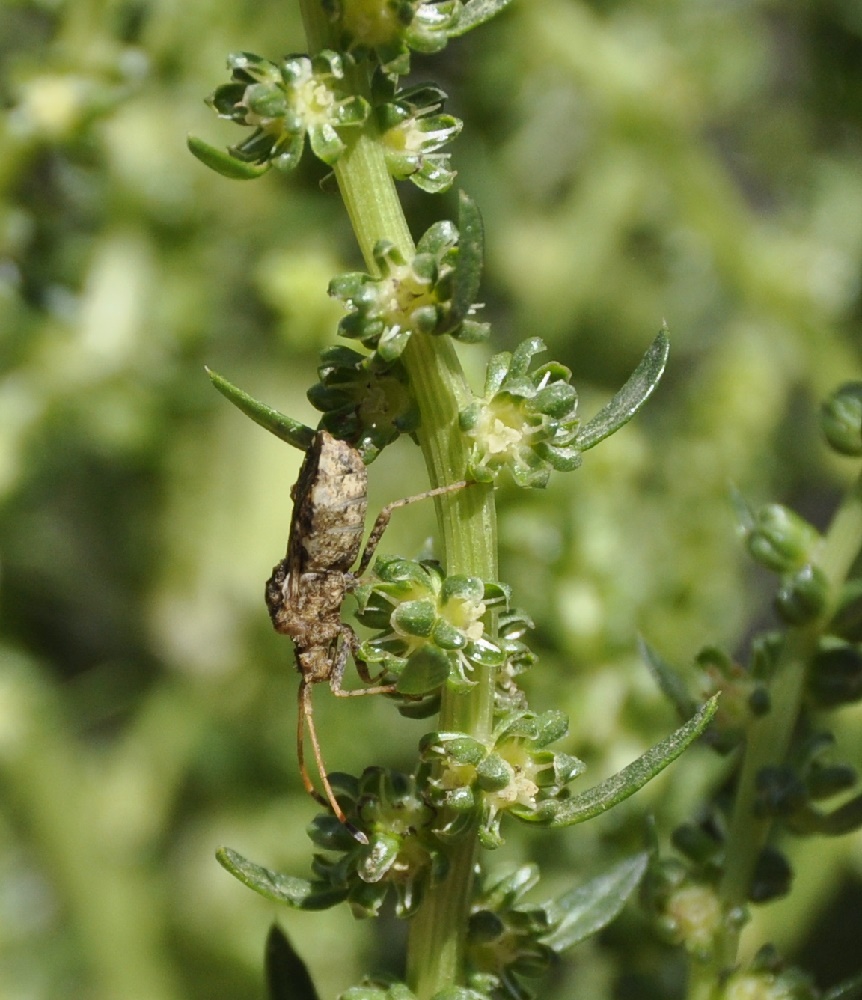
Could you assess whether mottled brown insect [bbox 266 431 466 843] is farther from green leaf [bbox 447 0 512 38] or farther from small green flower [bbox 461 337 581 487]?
green leaf [bbox 447 0 512 38]

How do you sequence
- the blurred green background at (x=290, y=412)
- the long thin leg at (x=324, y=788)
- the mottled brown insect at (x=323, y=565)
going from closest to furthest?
the long thin leg at (x=324, y=788), the mottled brown insect at (x=323, y=565), the blurred green background at (x=290, y=412)

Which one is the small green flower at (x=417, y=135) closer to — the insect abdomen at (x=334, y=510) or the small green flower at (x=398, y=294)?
the small green flower at (x=398, y=294)

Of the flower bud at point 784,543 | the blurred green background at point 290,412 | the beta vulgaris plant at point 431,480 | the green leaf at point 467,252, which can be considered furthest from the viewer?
the blurred green background at point 290,412

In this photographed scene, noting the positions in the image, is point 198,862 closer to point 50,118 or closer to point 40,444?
point 40,444

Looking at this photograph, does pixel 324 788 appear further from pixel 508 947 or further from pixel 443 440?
pixel 443 440

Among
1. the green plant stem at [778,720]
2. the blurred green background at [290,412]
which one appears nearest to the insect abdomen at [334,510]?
the green plant stem at [778,720]

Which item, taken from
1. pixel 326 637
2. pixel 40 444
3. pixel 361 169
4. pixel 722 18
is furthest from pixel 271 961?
pixel 722 18
